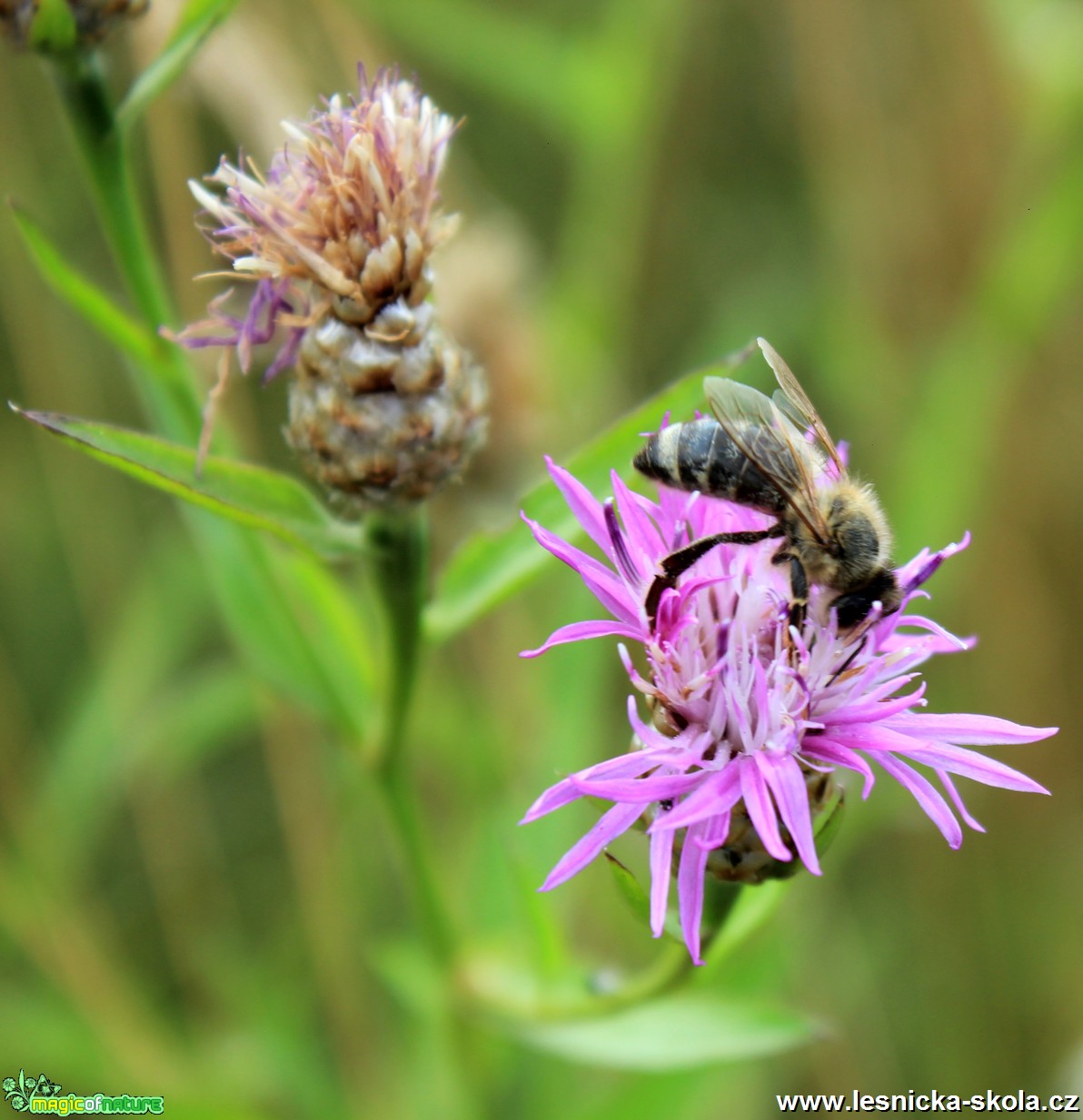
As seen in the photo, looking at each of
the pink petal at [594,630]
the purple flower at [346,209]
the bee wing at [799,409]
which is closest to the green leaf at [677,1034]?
the pink petal at [594,630]

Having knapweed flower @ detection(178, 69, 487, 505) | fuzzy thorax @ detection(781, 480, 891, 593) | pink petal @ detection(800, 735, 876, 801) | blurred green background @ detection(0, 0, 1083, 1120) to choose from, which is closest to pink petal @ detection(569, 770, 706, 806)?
pink petal @ detection(800, 735, 876, 801)

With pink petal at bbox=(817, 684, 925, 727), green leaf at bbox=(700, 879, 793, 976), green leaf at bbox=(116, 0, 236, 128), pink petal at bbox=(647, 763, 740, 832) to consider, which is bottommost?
green leaf at bbox=(700, 879, 793, 976)

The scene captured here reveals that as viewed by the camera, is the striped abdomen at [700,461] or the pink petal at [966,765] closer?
the pink petal at [966,765]

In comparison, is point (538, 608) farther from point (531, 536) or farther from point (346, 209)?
point (346, 209)

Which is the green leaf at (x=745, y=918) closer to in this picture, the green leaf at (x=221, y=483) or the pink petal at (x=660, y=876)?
the pink petal at (x=660, y=876)

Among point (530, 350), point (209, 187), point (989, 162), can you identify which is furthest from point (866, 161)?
point (209, 187)

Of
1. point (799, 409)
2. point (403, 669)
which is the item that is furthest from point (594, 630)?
point (799, 409)

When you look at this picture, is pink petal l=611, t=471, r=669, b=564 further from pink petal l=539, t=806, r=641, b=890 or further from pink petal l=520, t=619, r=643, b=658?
pink petal l=539, t=806, r=641, b=890

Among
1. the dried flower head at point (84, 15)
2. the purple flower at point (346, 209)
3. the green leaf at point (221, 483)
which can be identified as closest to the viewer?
the green leaf at point (221, 483)
